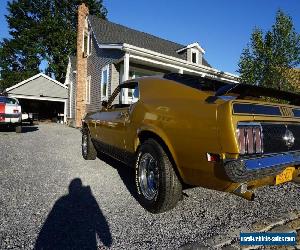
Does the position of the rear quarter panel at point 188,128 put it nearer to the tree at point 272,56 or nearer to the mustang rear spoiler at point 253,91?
the mustang rear spoiler at point 253,91

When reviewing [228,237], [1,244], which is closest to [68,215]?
[1,244]

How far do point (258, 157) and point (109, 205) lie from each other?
1.97 meters

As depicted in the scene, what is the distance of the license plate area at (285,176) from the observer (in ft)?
10.1

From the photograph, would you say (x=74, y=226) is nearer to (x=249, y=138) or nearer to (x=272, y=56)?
(x=249, y=138)

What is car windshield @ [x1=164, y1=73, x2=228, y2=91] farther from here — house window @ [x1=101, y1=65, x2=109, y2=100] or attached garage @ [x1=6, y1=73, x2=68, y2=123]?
attached garage @ [x1=6, y1=73, x2=68, y2=123]

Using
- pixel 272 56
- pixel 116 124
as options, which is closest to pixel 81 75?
pixel 272 56

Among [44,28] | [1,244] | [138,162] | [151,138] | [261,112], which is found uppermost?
[44,28]

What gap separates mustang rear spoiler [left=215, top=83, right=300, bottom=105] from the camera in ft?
9.57

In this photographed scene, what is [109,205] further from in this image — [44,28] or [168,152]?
[44,28]

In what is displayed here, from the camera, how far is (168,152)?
337cm

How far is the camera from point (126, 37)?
17.7 metres

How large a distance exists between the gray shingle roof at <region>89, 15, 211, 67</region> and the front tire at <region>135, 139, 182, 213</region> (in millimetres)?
12665

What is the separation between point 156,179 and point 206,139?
101 cm

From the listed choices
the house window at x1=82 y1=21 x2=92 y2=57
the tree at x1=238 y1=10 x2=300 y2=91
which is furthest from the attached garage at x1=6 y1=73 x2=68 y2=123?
the tree at x1=238 y1=10 x2=300 y2=91
